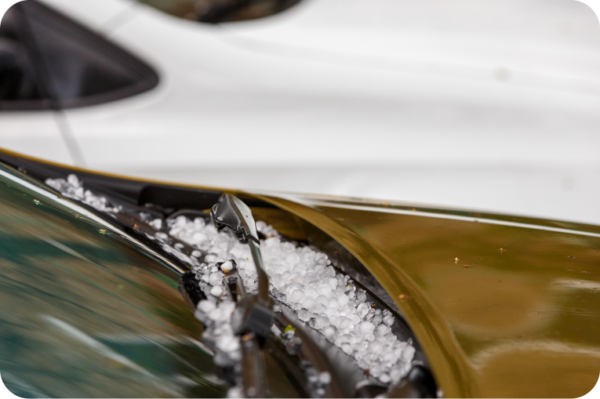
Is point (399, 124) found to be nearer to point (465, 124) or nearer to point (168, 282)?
point (465, 124)

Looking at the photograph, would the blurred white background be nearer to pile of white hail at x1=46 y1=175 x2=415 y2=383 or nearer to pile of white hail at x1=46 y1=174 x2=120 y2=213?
pile of white hail at x1=46 y1=174 x2=120 y2=213

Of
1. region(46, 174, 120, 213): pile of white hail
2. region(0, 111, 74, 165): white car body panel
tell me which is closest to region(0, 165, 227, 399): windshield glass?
region(46, 174, 120, 213): pile of white hail

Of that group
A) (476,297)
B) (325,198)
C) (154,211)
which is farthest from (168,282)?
(476,297)

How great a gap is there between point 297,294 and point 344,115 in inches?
30.9

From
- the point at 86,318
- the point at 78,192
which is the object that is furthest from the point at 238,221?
the point at 78,192

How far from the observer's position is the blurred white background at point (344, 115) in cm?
139

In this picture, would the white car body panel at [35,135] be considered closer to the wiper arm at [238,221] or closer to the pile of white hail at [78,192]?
the pile of white hail at [78,192]

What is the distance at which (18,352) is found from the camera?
0.69m

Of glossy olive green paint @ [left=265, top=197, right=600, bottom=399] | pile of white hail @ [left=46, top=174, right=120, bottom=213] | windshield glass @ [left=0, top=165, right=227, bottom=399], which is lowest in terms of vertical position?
glossy olive green paint @ [left=265, top=197, right=600, bottom=399]

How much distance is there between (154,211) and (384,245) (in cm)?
61

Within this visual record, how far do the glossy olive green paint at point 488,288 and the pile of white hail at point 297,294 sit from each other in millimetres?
77

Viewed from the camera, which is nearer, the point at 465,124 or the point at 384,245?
the point at 384,245

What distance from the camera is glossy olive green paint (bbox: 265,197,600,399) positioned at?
694 millimetres

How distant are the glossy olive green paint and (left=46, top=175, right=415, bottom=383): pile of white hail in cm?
8
